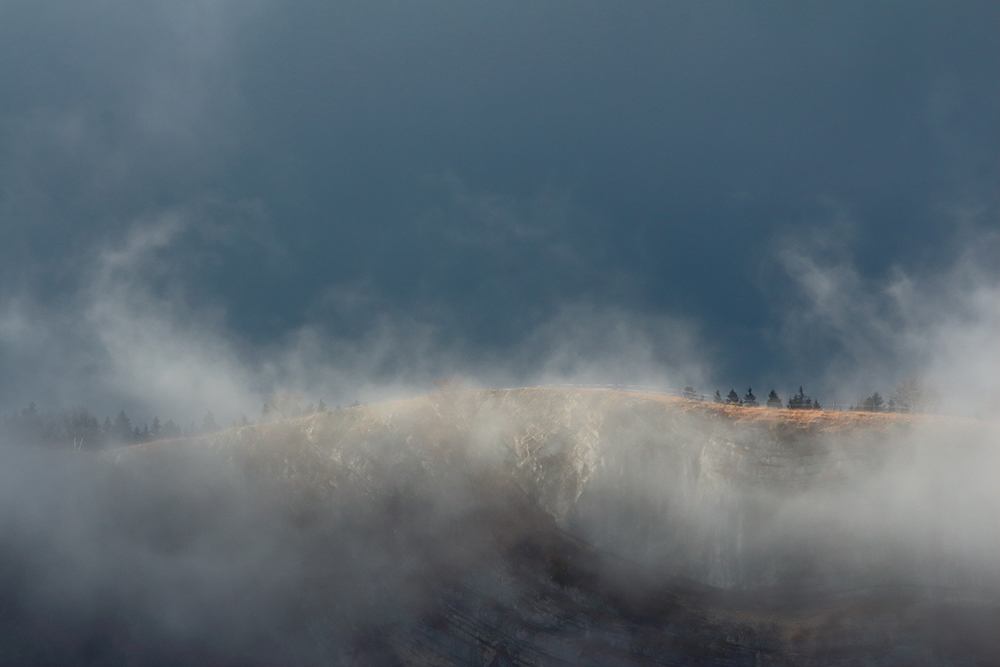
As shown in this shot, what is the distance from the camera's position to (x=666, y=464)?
4572 cm

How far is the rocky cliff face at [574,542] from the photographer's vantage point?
39344 mm

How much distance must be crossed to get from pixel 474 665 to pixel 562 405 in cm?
1731

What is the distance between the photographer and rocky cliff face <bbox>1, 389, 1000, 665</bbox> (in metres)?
39.3

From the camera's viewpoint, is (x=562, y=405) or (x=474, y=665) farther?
(x=562, y=405)

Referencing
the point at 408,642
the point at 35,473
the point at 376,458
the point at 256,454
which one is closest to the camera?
the point at 408,642

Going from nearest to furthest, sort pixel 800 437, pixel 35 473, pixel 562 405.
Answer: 1. pixel 800 437
2. pixel 562 405
3. pixel 35 473

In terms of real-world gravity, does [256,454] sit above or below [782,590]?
above

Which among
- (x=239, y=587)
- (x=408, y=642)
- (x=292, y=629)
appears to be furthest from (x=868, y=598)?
(x=239, y=587)

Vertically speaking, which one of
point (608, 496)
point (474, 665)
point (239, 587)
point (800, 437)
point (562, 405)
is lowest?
point (474, 665)

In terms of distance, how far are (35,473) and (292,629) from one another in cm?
3432

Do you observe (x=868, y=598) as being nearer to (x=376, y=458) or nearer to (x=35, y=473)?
(x=376, y=458)

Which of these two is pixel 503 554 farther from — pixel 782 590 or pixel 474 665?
pixel 782 590

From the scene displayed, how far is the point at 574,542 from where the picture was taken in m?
46.2

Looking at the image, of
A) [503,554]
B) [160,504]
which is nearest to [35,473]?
[160,504]
